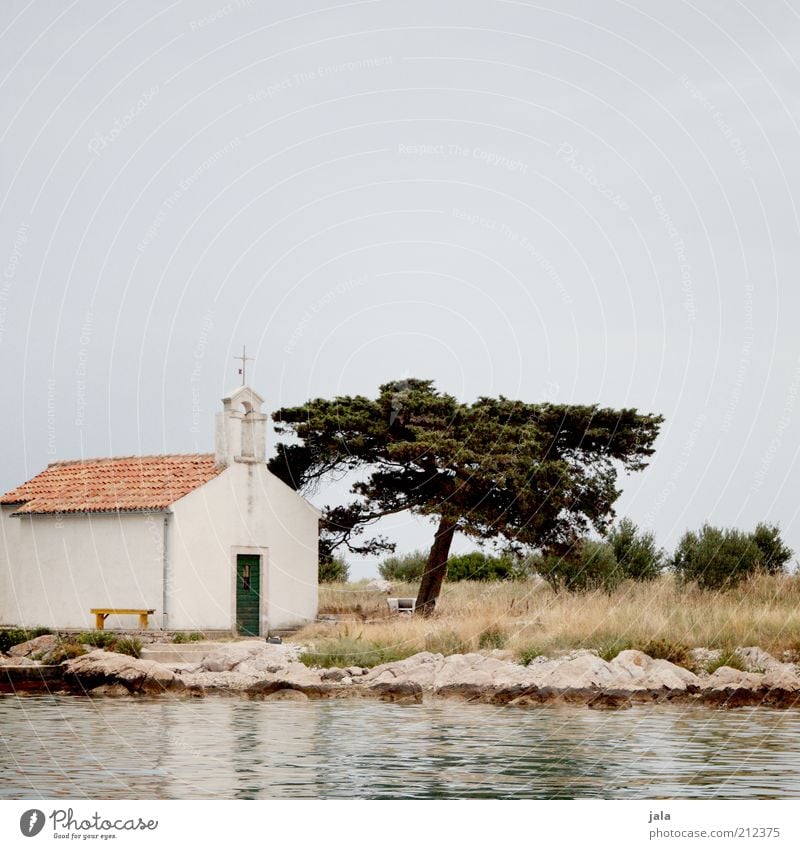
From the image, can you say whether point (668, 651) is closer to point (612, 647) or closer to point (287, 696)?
point (612, 647)

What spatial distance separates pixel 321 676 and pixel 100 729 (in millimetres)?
6288

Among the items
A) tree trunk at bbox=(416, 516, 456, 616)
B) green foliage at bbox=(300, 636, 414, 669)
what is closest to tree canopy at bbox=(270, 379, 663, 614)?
tree trunk at bbox=(416, 516, 456, 616)

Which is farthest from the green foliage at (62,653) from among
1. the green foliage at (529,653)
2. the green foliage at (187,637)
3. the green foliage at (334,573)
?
the green foliage at (334,573)

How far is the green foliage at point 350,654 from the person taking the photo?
24.1 metres

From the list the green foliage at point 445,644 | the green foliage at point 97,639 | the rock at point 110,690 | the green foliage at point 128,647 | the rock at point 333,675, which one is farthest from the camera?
the green foliage at point 97,639

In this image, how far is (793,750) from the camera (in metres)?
15.0

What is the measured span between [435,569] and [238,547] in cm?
498

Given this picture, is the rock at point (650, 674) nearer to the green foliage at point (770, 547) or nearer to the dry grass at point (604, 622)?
the dry grass at point (604, 622)

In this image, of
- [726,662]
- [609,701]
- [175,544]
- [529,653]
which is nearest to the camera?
[609,701]

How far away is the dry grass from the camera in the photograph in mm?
23469

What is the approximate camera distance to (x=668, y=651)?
2262cm

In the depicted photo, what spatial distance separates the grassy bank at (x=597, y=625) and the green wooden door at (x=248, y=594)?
47.6 inches

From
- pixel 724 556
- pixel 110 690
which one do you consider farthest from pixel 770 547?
pixel 110 690
